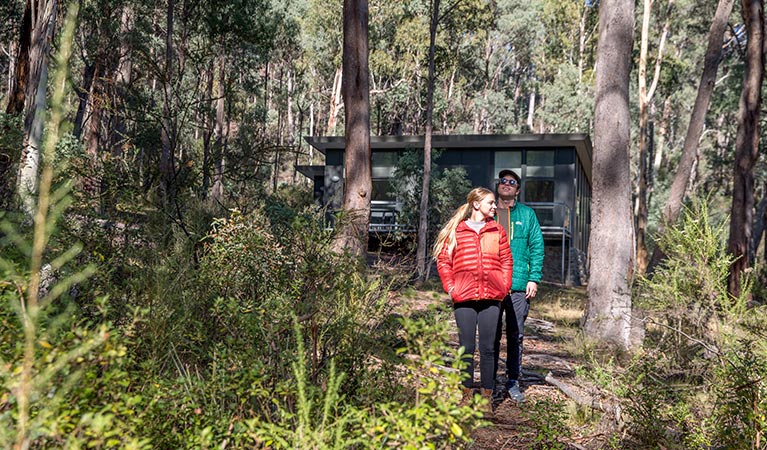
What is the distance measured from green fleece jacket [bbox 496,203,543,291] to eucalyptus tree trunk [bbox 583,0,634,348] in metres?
2.37

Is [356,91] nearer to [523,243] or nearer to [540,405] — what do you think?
[523,243]

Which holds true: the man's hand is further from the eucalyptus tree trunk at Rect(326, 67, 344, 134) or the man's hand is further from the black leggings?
the eucalyptus tree trunk at Rect(326, 67, 344, 134)

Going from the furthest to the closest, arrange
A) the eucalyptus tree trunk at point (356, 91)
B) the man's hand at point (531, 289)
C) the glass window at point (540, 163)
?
the glass window at point (540, 163), the eucalyptus tree trunk at point (356, 91), the man's hand at point (531, 289)

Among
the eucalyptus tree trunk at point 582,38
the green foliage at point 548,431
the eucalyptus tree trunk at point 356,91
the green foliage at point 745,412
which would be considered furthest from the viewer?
the eucalyptus tree trunk at point 582,38

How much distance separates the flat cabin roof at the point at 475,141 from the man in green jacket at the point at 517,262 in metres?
20.1

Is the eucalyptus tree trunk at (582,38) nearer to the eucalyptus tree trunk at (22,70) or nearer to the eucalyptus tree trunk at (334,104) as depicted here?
the eucalyptus tree trunk at (334,104)

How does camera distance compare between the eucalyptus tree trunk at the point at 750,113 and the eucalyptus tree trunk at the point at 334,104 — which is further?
the eucalyptus tree trunk at the point at 334,104

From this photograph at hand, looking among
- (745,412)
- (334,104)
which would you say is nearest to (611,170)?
(745,412)

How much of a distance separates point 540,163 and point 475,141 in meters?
2.68

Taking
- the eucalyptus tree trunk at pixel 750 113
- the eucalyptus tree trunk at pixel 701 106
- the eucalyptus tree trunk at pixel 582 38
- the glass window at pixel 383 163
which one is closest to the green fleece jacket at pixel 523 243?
the eucalyptus tree trunk at pixel 750 113

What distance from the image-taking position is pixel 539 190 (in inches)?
1038

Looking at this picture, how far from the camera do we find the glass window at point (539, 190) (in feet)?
85.7

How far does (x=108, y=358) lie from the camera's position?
7.03 ft

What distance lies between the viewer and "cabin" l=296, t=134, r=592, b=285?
25.4 metres
